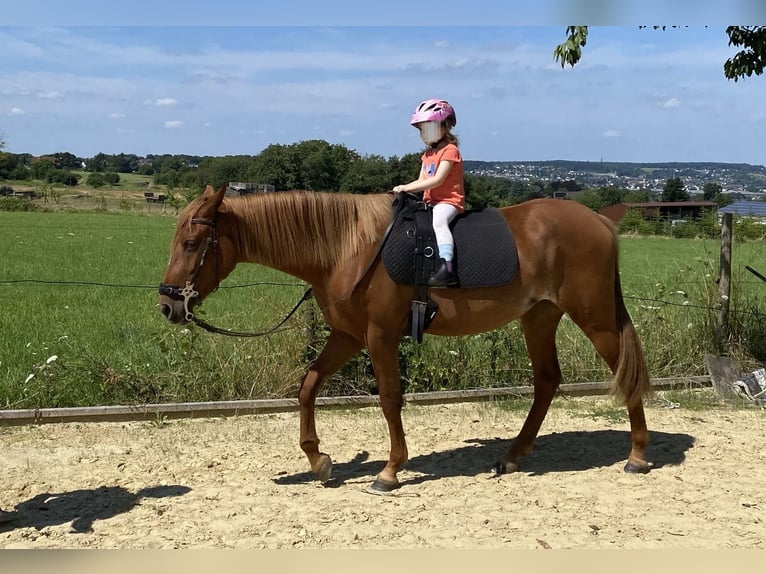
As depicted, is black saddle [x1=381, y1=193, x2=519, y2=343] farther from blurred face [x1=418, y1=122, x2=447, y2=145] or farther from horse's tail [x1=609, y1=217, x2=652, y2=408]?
horse's tail [x1=609, y1=217, x2=652, y2=408]

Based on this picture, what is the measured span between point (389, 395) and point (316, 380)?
553mm

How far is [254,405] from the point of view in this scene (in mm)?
5887

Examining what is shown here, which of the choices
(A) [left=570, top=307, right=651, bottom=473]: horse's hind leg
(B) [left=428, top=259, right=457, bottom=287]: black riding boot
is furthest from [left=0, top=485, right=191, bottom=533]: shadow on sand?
(A) [left=570, top=307, right=651, bottom=473]: horse's hind leg

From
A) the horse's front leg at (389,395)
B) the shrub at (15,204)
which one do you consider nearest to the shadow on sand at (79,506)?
the horse's front leg at (389,395)

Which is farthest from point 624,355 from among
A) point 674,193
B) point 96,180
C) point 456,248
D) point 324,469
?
point 96,180

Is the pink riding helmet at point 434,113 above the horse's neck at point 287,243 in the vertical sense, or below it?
above

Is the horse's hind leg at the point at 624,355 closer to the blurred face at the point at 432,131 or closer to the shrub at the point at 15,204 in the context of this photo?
the blurred face at the point at 432,131

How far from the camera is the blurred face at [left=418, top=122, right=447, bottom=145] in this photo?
14.0 ft

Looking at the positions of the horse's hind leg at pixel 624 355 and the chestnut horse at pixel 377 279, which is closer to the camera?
the chestnut horse at pixel 377 279

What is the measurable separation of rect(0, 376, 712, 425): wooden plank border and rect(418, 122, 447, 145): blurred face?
2716mm

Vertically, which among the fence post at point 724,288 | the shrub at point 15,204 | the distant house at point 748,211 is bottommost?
the fence post at point 724,288

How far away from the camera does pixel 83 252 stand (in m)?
21.9

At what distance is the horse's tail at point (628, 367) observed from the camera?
470cm

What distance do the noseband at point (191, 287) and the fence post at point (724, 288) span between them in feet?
17.9
